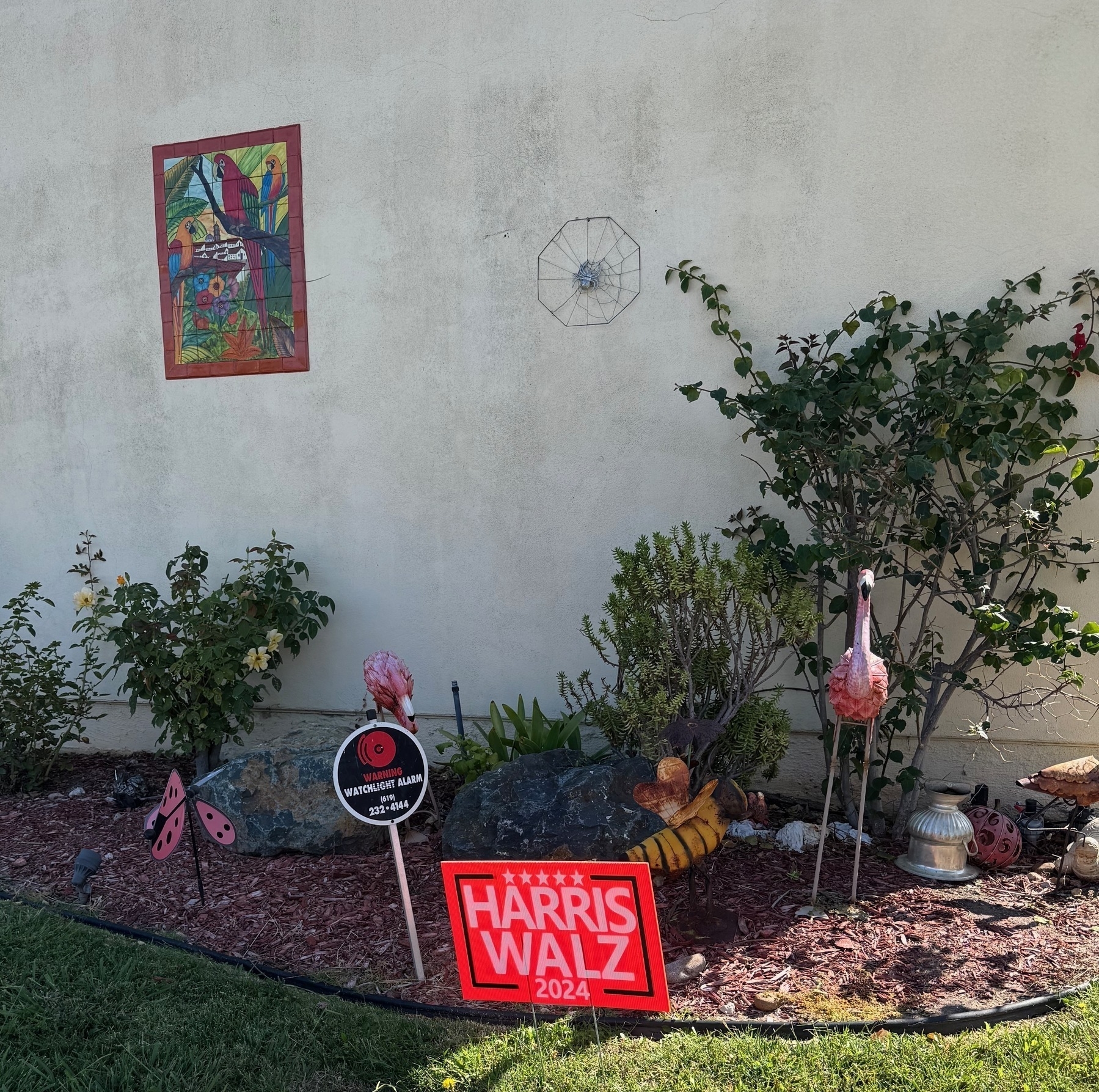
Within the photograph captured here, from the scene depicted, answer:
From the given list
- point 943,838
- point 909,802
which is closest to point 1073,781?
point 943,838

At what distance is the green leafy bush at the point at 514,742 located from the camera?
15.8ft

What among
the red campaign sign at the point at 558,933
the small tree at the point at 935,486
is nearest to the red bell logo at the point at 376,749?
the red campaign sign at the point at 558,933

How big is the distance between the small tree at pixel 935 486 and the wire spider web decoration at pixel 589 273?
1.68 ft

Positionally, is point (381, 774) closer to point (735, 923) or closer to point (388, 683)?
point (388, 683)

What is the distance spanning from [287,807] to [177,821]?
0.77 metres

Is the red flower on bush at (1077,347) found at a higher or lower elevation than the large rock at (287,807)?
higher

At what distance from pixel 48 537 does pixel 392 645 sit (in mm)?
2634

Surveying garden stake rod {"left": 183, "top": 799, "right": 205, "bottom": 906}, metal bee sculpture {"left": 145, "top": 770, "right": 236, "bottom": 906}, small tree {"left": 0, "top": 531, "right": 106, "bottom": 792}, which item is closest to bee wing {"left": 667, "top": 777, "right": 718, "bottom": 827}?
metal bee sculpture {"left": 145, "top": 770, "right": 236, "bottom": 906}

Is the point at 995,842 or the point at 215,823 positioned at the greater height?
the point at 215,823

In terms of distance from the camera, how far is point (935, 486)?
4617 mm

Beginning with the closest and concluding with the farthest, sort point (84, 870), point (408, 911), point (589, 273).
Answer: point (408, 911), point (84, 870), point (589, 273)

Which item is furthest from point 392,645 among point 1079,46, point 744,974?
point 1079,46

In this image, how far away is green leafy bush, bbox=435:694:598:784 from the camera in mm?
4805

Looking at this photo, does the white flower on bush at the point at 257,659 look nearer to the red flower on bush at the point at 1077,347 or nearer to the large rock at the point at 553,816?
the large rock at the point at 553,816
